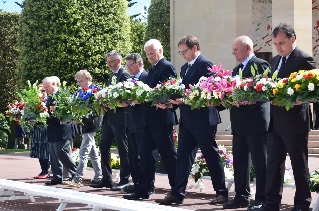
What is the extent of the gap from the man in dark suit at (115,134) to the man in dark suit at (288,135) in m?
3.79

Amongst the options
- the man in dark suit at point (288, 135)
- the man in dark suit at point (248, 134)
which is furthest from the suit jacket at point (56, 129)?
the man in dark suit at point (288, 135)

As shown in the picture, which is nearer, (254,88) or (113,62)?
(254,88)

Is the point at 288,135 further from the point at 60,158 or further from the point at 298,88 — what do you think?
the point at 60,158

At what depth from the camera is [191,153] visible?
9508mm

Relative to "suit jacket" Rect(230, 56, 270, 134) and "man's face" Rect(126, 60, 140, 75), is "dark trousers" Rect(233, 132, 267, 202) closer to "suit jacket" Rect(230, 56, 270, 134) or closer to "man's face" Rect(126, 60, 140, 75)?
"suit jacket" Rect(230, 56, 270, 134)

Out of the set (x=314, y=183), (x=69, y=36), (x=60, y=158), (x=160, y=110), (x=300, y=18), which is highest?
(x=69, y=36)

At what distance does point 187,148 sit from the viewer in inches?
371

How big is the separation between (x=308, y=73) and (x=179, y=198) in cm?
295

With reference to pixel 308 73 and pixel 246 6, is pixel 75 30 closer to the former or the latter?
pixel 246 6

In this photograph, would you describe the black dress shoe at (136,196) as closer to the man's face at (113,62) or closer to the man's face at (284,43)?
the man's face at (113,62)

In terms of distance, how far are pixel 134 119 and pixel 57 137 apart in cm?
243

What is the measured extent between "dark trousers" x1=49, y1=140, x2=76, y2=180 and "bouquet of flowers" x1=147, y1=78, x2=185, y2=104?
3.30 m

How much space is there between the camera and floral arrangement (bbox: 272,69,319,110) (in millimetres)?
7258

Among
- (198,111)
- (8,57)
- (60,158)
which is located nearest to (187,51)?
(198,111)
